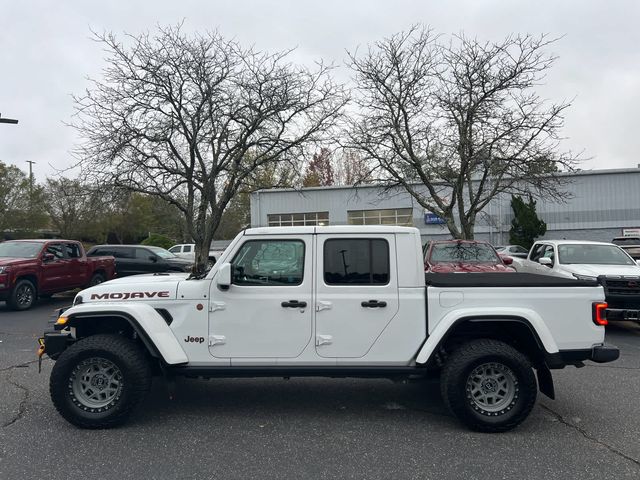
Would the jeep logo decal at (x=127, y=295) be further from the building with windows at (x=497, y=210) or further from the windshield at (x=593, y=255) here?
the building with windows at (x=497, y=210)

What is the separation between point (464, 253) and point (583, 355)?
21.4 ft

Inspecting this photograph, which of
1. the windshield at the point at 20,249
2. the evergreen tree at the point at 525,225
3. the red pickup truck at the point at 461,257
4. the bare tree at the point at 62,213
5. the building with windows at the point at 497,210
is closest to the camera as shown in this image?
the red pickup truck at the point at 461,257

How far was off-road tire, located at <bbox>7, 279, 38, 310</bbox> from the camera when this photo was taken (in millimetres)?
11992

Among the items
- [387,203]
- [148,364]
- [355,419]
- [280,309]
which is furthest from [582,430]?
[387,203]

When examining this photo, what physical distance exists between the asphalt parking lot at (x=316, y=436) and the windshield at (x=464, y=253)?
4.79 m

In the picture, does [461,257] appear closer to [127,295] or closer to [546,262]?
[546,262]

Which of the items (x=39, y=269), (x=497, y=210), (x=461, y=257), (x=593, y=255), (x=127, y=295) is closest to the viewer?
(x=127, y=295)

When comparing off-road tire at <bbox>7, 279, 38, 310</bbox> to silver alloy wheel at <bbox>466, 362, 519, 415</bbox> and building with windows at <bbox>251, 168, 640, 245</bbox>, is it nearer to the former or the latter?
silver alloy wheel at <bbox>466, 362, 519, 415</bbox>

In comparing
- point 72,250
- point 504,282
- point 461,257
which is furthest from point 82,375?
point 72,250

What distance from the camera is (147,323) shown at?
4.62m

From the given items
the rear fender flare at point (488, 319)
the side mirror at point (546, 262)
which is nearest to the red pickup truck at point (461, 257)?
the side mirror at point (546, 262)

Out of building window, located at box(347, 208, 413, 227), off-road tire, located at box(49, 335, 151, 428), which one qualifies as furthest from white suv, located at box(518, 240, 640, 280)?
building window, located at box(347, 208, 413, 227)

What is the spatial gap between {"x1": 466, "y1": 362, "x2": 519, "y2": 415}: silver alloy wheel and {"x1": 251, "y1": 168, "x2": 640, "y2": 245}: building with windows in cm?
3176

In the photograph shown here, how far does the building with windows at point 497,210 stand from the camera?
37.3 meters
